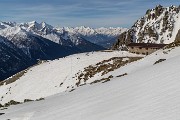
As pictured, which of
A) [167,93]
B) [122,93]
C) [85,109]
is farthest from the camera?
[122,93]

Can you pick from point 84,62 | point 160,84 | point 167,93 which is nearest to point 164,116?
point 167,93

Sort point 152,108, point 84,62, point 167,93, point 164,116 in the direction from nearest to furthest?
point 164,116 → point 152,108 → point 167,93 → point 84,62

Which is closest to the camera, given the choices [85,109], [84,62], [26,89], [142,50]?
[85,109]

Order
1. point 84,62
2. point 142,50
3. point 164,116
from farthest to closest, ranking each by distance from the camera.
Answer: point 142,50
point 84,62
point 164,116

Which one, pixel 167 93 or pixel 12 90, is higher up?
pixel 167 93

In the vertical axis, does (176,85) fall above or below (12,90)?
above

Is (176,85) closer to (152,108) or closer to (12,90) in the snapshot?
(152,108)

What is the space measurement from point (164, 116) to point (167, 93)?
3.41 meters

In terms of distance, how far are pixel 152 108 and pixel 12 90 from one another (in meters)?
98.3

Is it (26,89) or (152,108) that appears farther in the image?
(26,89)

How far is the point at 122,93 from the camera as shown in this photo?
20344 mm

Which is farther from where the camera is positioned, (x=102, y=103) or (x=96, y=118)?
(x=102, y=103)

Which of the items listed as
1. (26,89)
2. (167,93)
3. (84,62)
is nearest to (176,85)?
(167,93)

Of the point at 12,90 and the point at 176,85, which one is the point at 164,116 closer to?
the point at 176,85
